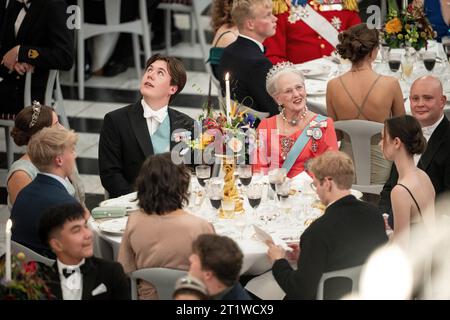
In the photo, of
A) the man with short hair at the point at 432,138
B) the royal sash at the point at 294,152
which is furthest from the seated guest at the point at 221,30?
the man with short hair at the point at 432,138

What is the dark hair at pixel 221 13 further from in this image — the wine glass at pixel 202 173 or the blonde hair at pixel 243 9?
the wine glass at pixel 202 173

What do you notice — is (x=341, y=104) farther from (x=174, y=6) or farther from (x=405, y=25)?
(x=174, y=6)

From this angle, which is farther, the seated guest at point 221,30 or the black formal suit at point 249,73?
the seated guest at point 221,30

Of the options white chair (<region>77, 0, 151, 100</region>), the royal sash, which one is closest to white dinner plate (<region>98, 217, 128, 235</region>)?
the royal sash

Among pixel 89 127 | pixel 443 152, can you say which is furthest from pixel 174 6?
pixel 443 152

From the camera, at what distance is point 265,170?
5824mm

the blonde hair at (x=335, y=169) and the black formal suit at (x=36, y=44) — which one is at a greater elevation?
the black formal suit at (x=36, y=44)

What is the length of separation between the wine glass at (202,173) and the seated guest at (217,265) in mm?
1282

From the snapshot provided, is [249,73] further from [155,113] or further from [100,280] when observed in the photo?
[100,280]

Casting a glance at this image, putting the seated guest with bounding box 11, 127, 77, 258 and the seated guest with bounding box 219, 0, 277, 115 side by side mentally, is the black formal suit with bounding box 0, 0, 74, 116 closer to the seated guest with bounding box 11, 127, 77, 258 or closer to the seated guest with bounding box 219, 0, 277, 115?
the seated guest with bounding box 219, 0, 277, 115

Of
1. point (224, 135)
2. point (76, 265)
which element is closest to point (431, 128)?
point (224, 135)

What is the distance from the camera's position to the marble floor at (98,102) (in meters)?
7.89

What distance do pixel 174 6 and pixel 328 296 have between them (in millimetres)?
5946
